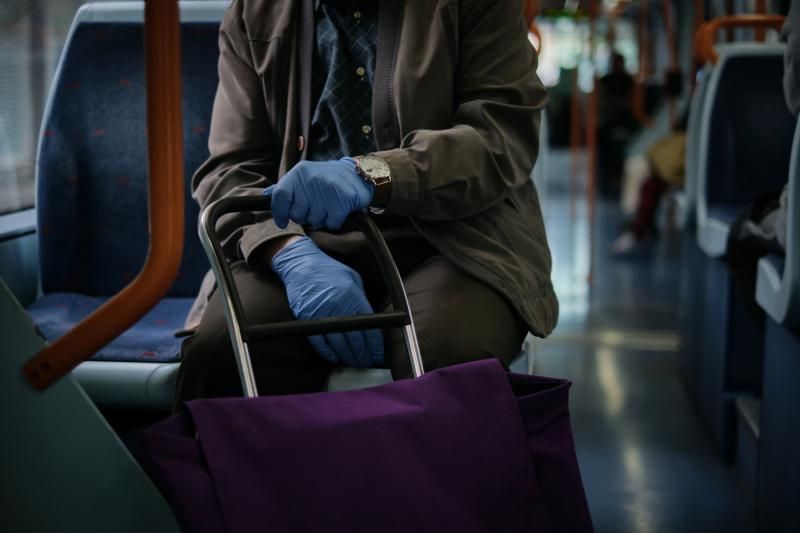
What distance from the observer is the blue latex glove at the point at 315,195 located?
138 cm

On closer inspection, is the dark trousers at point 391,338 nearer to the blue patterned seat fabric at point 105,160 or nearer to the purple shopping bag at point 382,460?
the purple shopping bag at point 382,460

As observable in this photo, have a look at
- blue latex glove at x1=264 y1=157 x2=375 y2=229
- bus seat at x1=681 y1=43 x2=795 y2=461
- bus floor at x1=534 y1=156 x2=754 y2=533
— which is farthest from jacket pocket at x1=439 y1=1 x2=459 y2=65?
bus seat at x1=681 y1=43 x2=795 y2=461

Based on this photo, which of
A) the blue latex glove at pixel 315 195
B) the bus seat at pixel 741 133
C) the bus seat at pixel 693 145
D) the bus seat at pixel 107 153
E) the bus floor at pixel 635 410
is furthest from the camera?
the bus seat at pixel 693 145

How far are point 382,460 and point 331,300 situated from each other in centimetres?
49

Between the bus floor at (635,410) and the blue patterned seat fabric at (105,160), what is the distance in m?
1.35

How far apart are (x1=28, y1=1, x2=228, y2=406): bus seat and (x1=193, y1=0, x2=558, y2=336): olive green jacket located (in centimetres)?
38

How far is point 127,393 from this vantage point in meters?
1.62

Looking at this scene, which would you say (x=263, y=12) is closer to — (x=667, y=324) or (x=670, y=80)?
(x=667, y=324)

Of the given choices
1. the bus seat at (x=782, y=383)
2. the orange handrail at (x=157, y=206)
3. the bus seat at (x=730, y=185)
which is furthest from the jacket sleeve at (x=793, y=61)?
the orange handrail at (x=157, y=206)

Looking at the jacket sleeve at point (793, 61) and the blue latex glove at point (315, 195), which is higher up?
the jacket sleeve at point (793, 61)

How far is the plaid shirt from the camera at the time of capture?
5.72 feet

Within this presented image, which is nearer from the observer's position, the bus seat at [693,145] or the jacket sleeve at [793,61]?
the jacket sleeve at [793,61]

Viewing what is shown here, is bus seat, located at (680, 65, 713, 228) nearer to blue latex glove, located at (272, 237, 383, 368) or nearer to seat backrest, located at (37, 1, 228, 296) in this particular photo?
seat backrest, located at (37, 1, 228, 296)

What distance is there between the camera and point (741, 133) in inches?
119
